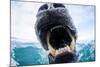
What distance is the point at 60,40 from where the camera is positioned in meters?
2.40

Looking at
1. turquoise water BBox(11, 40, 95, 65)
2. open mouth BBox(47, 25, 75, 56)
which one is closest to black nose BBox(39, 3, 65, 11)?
open mouth BBox(47, 25, 75, 56)

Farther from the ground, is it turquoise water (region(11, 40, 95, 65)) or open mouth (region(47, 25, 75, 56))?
open mouth (region(47, 25, 75, 56))

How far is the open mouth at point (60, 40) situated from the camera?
237cm

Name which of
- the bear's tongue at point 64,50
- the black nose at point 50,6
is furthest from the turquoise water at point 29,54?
the black nose at point 50,6

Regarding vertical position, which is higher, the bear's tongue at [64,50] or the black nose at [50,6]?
the black nose at [50,6]

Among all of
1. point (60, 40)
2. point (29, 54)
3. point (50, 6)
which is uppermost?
point (50, 6)

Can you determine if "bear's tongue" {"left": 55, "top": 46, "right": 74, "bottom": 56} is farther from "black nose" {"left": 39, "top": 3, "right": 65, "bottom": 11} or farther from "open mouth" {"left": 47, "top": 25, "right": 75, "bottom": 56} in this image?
"black nose" {"left": 39, "top": 3, "right": 65, "bottom": 11}

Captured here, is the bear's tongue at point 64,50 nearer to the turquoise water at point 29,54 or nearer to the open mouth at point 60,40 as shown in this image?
the open mouth at point 60,40

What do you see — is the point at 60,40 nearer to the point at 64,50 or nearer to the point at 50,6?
the point at 64,50

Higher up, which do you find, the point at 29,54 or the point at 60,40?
the point at 60,40

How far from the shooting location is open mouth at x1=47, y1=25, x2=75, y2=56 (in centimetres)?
237

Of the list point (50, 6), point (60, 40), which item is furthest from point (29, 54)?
point (50, 6)

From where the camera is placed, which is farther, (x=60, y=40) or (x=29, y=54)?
(x=60, y=40)

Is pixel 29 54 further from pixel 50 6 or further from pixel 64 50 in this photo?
pixel 50 6
